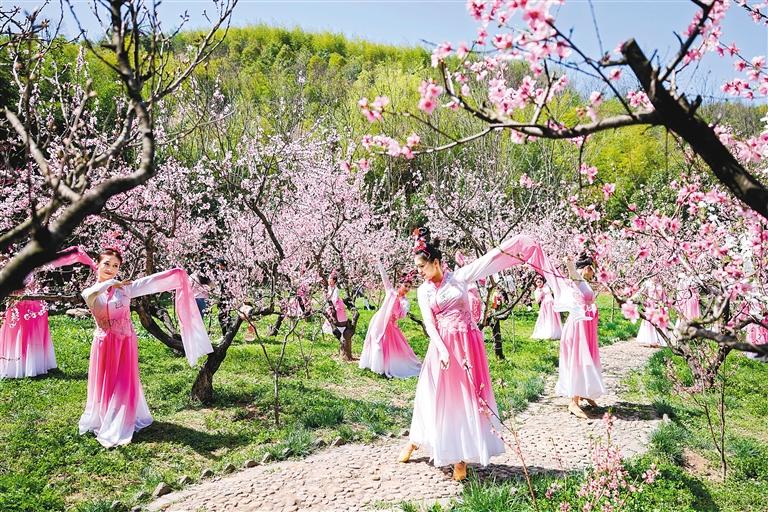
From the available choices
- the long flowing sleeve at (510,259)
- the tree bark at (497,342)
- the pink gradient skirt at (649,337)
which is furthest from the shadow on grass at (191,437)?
the pink gradient skirt at (649,337)

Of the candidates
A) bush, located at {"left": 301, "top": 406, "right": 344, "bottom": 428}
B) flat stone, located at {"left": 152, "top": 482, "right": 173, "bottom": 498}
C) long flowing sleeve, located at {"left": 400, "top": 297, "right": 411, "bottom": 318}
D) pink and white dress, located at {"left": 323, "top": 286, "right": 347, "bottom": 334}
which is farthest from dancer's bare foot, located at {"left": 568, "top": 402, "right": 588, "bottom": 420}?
pink and white dress, located at {"left": 323, "top": 286, "right": 347, "bottom": 334}

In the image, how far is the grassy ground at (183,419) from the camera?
5.68 meters

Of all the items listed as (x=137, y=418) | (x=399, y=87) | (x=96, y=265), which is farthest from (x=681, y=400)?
(x=399, y=87)

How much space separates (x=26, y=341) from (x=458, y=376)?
308 inches

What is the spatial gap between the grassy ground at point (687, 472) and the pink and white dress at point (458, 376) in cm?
39

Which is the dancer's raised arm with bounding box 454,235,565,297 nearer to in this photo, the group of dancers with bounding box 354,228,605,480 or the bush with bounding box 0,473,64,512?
the group of dancers with bounding box 354,228,605,480

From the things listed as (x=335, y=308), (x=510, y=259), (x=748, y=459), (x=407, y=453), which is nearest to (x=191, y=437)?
(x=407, y=453)

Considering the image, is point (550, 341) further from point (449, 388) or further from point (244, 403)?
point (449, 388)

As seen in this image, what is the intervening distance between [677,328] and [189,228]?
35.6 feet

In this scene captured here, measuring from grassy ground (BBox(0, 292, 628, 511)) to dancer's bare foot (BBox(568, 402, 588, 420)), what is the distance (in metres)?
0.63

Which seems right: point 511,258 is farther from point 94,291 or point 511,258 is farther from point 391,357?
point 391,357

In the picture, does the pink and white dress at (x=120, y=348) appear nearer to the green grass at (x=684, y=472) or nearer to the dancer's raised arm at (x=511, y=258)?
the dancer's raised arm at (x=511, y=258)

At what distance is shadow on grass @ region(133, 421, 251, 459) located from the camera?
21.9 feet

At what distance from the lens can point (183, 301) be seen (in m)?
6.71
